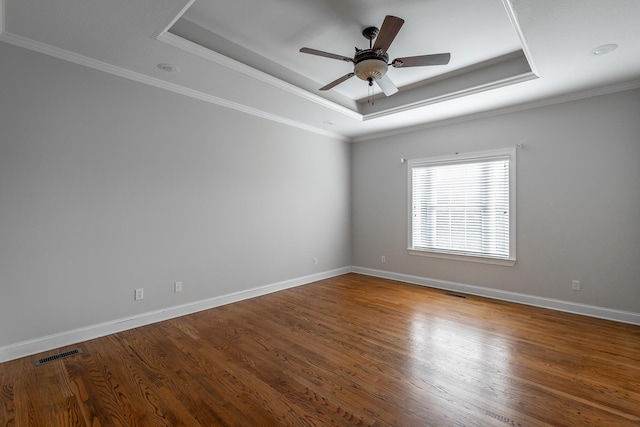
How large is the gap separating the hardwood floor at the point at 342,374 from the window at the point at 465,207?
44.9 inches

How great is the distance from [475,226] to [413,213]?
103cm

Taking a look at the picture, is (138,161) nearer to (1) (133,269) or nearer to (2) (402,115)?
(1) (133,269)

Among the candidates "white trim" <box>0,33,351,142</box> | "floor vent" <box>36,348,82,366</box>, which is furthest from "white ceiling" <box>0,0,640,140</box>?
"floor vent" <box>36,348,82,366</box>

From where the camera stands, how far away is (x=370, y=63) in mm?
2738

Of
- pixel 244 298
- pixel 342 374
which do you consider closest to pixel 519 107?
pixel 342 374

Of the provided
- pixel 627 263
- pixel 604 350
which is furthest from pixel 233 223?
pixel 627 263

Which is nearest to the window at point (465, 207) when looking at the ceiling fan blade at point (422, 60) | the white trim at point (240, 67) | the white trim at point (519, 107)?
the white trim at point (519, 107)

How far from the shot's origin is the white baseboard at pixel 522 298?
11.4 feet

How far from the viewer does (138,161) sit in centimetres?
329

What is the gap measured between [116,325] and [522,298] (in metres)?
5.05

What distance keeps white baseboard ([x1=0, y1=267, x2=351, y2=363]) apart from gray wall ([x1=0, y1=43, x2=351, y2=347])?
59mm

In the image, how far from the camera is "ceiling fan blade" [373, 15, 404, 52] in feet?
7.28

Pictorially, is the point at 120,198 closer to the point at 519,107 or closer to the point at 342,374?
the point at 342,374

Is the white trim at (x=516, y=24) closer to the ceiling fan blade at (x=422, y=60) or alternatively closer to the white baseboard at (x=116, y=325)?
the ceiling fan blade at (x=422, y=60)
